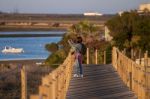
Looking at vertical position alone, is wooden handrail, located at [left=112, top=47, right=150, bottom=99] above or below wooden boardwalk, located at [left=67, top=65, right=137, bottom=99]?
above

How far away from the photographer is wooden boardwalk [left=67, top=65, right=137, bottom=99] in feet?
75.8

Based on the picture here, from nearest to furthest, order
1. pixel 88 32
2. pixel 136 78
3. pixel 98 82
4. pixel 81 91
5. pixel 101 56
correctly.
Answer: pixel 136 78, pixel 81 91, pixel 98 82, pixel 101 56, pixel 88 32

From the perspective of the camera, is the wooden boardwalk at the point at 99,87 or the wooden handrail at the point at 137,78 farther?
the wooden boardwalk at the point at 99,87

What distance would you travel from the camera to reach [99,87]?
85.5ft

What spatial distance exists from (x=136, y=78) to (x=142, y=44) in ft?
167

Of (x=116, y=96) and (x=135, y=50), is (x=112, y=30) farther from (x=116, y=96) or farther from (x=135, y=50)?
(x=116, y=96)

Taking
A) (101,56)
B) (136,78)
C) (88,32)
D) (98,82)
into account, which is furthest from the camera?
(88,32)

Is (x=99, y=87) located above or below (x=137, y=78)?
below

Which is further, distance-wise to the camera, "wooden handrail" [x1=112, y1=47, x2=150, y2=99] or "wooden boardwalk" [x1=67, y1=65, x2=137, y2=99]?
"wooden boardwalk" [x1=67, y1=65, x2=137, y2=99]

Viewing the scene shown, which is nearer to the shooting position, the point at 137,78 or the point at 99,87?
the point at 137,78

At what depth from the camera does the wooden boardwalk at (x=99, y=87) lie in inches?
910

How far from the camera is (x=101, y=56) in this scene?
57.2 metres

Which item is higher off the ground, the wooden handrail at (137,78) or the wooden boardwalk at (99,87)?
the wooden handrail at (137,78)

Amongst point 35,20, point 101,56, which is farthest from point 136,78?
point 35,20
